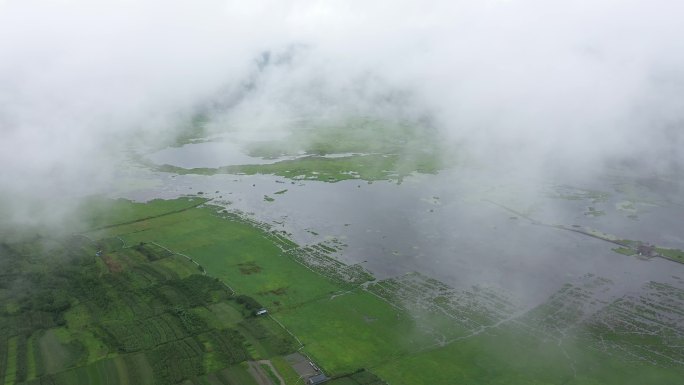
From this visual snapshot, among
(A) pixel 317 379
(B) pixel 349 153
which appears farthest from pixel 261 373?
(B) pixel 349 153

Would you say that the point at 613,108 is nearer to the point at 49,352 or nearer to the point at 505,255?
the point at 505,255

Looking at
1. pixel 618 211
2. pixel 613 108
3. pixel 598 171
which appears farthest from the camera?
pixel 613 108

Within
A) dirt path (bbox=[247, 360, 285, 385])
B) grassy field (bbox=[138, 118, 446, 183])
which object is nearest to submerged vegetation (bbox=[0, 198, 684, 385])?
dirt path (bbox=[247, 360, 285, 385])

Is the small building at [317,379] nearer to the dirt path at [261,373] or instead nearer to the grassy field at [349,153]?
the dirt path at [261,373]

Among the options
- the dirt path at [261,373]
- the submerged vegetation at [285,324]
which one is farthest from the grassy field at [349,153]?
the dirt path at [261,373]

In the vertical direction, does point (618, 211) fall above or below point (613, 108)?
below

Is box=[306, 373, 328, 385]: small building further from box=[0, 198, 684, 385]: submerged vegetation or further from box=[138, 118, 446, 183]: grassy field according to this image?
box=[138, 118, 446, 183]: grassy field

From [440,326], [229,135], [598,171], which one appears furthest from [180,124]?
[440,326]
